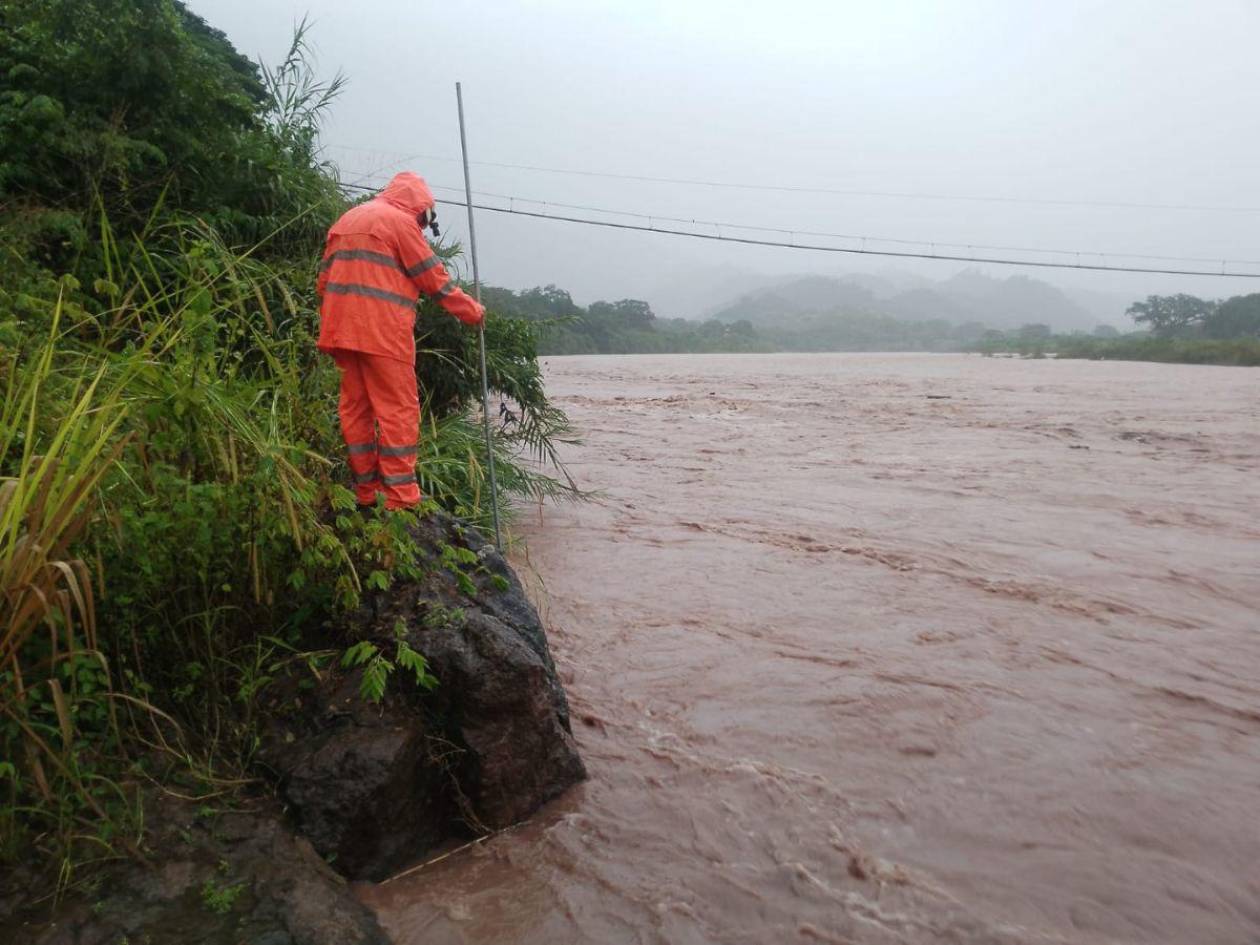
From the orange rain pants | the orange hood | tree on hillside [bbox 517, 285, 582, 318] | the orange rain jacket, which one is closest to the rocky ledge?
the orange rain pants

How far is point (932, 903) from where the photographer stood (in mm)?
2480

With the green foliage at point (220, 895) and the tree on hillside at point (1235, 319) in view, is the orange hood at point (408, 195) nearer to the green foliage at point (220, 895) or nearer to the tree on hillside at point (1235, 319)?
the green foliage at point (220, 895)

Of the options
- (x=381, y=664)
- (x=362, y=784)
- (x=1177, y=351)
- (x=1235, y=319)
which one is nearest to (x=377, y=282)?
(x=381, y=664)

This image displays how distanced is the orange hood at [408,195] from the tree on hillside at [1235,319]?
5485 centimetres

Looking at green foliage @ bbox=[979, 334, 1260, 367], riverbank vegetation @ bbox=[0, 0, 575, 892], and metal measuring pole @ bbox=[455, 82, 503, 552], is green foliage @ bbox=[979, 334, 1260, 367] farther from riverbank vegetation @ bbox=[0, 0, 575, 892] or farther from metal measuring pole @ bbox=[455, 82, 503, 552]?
riverbank vegetation @ bbox=[0, 0, 575, 892]

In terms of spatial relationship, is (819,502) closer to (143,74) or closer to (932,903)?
(932,903)

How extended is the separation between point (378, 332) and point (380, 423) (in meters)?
0.39

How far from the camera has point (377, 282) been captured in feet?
12.3

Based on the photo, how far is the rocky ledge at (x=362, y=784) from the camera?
2.03m

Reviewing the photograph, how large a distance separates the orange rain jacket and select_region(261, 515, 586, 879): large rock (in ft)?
3.58

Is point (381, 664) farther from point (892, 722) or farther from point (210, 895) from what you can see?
point (892, 722)

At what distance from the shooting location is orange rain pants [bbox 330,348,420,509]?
3.75m

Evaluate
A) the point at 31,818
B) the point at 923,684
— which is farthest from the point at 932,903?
the point at 31,818

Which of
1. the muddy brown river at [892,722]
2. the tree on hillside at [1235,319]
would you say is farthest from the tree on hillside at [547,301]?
the tree on hillside at [1235,319]
